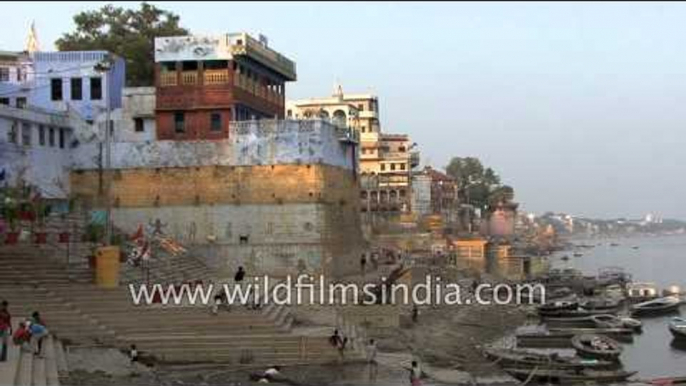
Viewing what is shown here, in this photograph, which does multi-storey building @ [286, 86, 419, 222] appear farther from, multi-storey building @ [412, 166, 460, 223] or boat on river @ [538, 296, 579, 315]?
boat on river @ [538, 296, 579, 315]

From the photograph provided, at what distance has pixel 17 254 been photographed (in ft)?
92.7

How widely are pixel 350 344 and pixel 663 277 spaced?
76906 mm

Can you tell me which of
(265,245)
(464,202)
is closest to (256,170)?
(265,245)

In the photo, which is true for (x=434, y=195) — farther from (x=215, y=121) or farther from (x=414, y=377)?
(x=414, y=377)

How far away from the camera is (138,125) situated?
42.2 m

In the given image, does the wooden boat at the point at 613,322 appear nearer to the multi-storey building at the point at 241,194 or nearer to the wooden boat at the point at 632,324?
the wooden boat at the point at 632,324

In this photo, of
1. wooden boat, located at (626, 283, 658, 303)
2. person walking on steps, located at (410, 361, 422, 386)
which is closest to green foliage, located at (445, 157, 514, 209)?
wooden boat, located at (626, 283, 658, 303)

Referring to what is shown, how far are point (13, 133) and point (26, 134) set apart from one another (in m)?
1.05

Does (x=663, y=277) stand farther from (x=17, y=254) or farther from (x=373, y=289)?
(x=17, y=254)

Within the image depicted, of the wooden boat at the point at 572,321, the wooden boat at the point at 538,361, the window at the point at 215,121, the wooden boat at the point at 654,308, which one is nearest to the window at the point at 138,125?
the window at the point at 215,121

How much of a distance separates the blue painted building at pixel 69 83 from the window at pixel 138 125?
5.25 ft

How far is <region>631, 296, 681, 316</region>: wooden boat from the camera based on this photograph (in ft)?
170

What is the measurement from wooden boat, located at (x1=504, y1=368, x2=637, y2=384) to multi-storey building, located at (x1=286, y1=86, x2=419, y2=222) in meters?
44.6

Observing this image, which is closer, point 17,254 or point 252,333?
point 252,333
